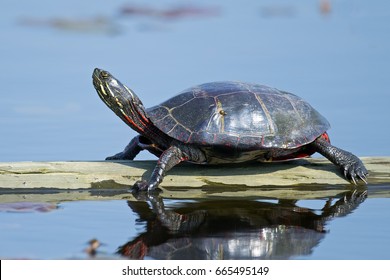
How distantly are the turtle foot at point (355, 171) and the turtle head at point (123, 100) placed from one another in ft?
6.60

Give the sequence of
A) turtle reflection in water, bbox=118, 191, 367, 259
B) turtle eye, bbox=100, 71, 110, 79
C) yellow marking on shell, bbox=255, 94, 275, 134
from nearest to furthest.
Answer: turtle reflection in water, bbox=118, 191, 367, 259
yellow marking on shell, bbox=255, 94, 275, 134
turtle eye, bbox=100, 71, 110, 79

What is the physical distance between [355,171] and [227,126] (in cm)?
132

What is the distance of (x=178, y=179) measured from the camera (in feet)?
32.8

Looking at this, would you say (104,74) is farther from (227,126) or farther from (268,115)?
(268,115)

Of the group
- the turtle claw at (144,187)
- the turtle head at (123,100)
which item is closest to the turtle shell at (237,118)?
the turtle head at (123,100)

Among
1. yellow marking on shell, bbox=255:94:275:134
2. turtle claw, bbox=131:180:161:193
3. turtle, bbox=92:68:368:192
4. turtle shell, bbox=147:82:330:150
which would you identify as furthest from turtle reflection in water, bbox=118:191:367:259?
yellow marking on shell, bbox=255:94:275:134

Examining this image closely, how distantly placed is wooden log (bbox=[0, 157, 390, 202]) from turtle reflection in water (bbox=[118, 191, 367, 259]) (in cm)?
27

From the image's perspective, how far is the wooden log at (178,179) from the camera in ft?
32.3

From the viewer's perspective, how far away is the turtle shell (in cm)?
986

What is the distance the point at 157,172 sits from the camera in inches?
387

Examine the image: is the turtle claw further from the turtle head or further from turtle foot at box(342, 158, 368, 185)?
turtle foot at box(342, 158, 368, 185)

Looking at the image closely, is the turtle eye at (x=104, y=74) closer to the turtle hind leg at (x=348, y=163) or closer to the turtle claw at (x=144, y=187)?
the turtle claw at (x=144, y=187)
